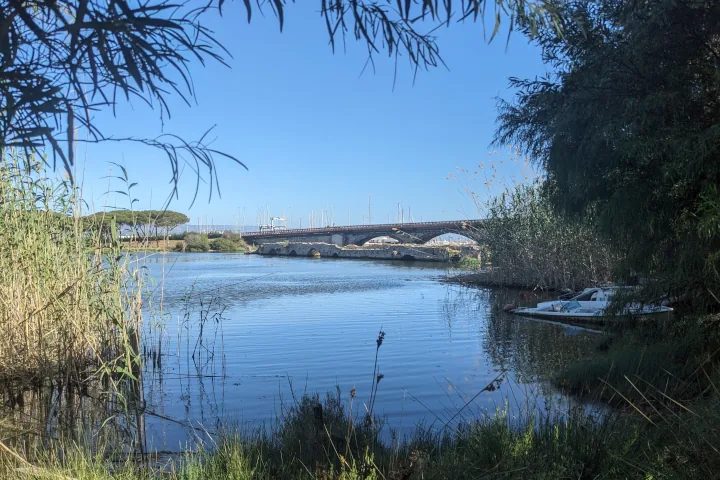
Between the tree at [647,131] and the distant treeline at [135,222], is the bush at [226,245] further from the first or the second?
the tree at [647,131]

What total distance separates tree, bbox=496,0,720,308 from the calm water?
7.59ft

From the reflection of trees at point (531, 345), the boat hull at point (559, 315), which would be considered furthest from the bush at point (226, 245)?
the reflection of trees at point (531, 345)

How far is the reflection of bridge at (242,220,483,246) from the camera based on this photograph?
6612 centimetres

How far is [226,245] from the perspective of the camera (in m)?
94.4

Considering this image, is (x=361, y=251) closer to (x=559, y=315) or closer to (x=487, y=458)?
(x=559, y=315)

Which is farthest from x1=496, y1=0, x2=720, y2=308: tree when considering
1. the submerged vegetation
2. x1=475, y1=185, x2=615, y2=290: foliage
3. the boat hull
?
x1=475, y1=185, x2=615, y2=290: foliage

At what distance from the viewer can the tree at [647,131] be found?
6.71 m

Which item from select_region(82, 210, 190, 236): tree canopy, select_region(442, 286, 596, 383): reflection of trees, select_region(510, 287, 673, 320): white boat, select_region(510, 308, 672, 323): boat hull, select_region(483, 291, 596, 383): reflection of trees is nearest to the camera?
select_region(82, 210, 190, 236): tree canopy

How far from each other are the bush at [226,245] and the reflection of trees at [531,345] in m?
80.1

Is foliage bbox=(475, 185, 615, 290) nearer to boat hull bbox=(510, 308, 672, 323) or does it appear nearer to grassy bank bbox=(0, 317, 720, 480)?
boat hull bbox=(510, 308, 672, 323)

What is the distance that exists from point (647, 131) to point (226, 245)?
90.7 m

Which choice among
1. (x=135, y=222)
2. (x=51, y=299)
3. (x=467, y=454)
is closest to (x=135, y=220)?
(x=135, y=222)

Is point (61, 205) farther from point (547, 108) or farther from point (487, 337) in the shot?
point (487, 337)

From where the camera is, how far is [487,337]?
1401cm
